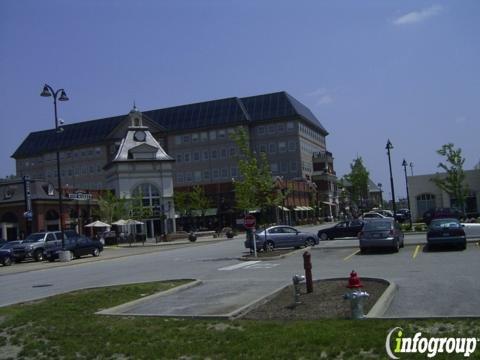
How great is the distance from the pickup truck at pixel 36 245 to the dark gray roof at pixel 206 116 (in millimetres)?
73653

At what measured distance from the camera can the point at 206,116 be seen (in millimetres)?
117188

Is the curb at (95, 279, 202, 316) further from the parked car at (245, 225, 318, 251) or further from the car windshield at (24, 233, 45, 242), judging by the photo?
the car windshield at (24, 233, 45, 242)

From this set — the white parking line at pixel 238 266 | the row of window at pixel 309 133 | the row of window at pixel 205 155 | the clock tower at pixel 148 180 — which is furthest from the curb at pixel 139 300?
the row of window at pixel 309 133

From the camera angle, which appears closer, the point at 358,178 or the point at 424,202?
the point at 424,202

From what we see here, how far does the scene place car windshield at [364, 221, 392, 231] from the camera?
26333 millimetres

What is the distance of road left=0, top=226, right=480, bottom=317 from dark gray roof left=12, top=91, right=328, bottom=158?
85318 millimetres

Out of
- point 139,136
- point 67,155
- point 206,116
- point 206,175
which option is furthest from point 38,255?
point 67,155

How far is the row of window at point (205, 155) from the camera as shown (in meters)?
113

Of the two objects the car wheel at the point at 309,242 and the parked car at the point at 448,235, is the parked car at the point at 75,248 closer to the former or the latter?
the car wheel at the point at 309,242

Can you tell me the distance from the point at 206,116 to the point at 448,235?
94.9m

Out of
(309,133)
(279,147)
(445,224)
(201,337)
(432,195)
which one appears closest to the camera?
(201,337)

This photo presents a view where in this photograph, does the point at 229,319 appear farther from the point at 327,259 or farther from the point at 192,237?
the point at 192,237

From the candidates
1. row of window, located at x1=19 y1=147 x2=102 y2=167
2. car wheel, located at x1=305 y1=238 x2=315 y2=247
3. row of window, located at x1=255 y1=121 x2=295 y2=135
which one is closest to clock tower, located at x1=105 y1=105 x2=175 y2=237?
row of window, located at x1=255 y1=121 x2=295 y2=135

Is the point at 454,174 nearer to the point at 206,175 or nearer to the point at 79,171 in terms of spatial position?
the point at 206,175
